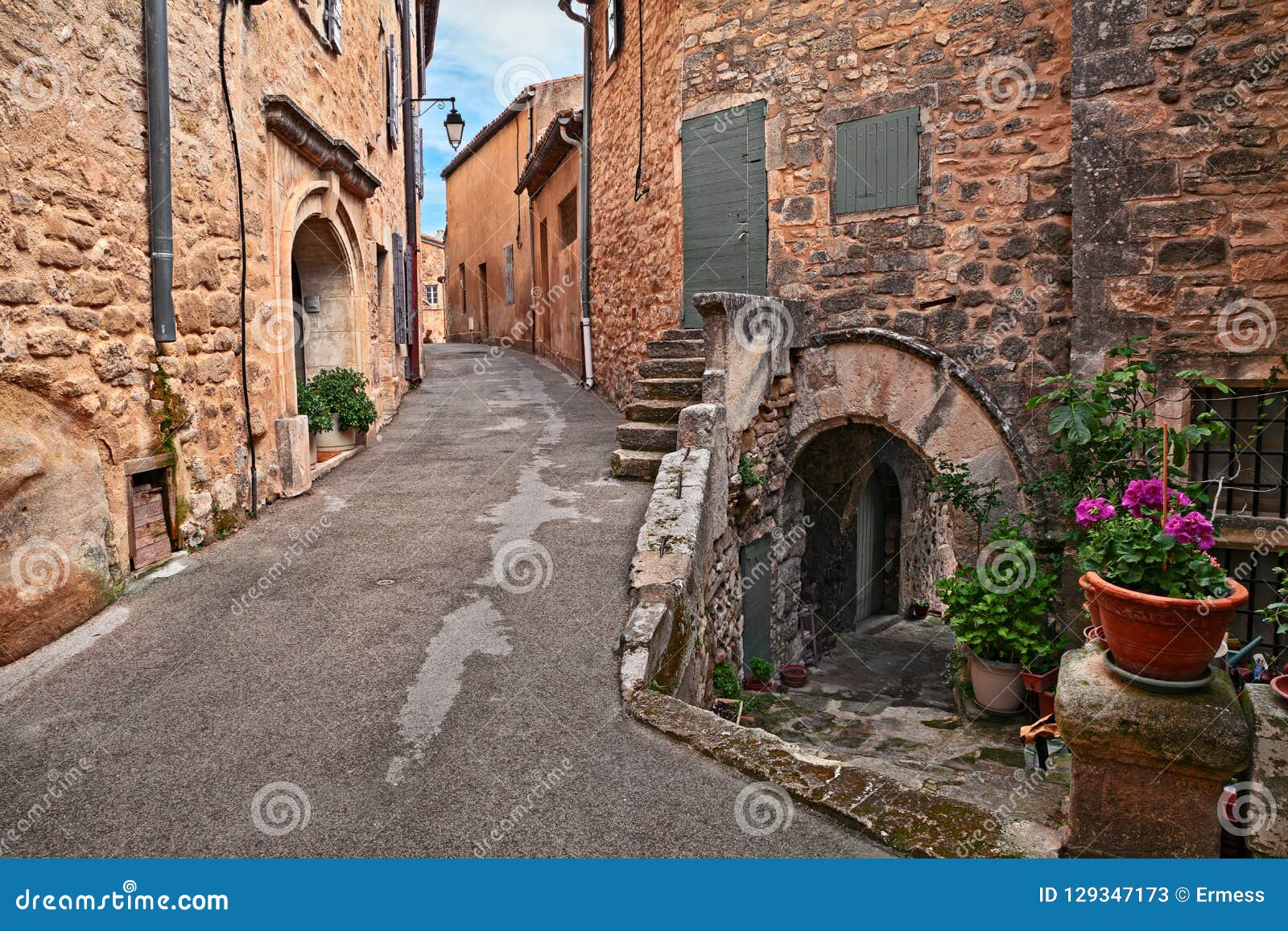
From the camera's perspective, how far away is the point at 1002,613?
20.1 feet

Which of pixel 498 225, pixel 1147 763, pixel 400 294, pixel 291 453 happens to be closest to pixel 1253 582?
pixel 1147 763

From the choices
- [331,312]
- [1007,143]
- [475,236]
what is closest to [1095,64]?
[1007,143]

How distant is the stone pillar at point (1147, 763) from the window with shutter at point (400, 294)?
951 centimetres

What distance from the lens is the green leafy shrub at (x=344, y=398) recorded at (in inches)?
291

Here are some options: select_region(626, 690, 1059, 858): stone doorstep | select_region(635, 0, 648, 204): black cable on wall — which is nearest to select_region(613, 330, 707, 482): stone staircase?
select_region(635, 0, 648, 204): black cable on wall

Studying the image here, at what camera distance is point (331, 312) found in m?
8.23

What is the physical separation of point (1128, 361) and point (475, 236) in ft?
67.5

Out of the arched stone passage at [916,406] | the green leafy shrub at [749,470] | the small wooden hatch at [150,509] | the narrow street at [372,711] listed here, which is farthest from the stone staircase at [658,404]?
the small wooden hatch at [150,509]

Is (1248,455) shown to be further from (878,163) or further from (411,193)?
(411,193)

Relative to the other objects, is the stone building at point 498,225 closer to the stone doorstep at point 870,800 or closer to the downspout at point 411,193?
the downspout at point 411,193

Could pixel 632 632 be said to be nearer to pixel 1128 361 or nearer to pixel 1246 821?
pixel 1246 821

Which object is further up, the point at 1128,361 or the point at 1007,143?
the point at 1007,143

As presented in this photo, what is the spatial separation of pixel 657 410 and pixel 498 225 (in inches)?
619

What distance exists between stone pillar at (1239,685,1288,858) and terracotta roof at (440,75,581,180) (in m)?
18.5
